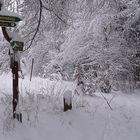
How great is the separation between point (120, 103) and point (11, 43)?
3995mm

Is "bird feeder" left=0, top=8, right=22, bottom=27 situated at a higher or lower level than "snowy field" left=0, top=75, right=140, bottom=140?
higher

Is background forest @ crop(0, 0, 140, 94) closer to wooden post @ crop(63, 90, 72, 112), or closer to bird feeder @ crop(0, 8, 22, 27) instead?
wooden post @ crop(63, 90, 72, 112)

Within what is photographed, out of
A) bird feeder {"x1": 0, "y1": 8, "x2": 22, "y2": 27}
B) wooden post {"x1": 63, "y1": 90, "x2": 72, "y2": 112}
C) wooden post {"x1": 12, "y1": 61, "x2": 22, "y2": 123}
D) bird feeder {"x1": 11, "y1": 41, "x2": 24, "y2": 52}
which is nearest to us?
bird feeder {"x1": 0, "y1": 8, "x2": 22, "y2": 27}

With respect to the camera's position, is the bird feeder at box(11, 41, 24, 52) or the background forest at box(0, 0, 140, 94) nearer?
the bird feeder at box(11, 41, 24, 52)

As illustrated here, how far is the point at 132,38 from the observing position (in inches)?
450

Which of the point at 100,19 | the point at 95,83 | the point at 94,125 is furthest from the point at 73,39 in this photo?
the point at 94,125

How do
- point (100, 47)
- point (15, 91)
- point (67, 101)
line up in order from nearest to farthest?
point (15, 91)
point (67, 101)
point (100, 47)

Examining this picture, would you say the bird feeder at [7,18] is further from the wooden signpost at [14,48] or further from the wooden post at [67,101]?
the wooden post at [67,101]

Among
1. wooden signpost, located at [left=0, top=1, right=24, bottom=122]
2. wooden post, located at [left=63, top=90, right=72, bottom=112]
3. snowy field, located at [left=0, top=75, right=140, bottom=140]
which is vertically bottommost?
snowy field, located at [left=0, top=75, right=140, bottom=140]

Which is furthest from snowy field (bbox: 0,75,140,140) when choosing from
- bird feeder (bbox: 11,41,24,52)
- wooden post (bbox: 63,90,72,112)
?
bird feeder (bbox: 11,41,24,52)

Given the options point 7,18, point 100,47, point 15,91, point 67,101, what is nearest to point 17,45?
point 7,18

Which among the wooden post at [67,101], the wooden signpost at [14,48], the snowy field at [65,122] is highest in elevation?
the wooden signpost at [14,48]

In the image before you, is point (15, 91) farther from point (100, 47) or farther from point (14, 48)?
point (100, 47)

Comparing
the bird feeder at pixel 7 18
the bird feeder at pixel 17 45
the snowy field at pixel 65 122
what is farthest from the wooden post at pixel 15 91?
the bird feeder at pixel 7 18
